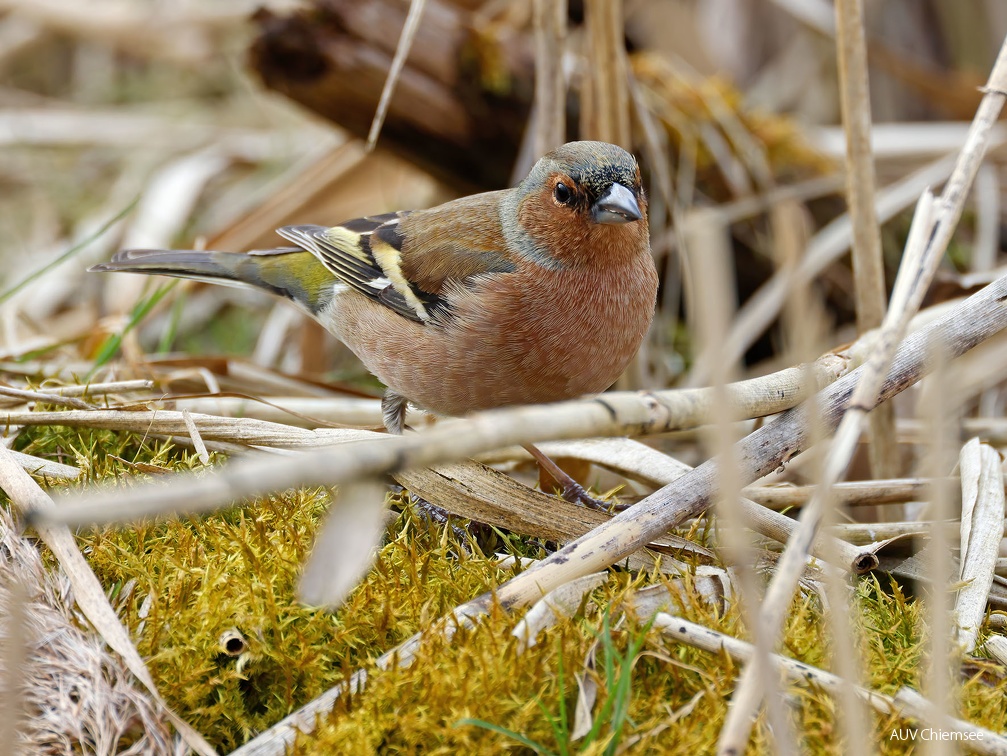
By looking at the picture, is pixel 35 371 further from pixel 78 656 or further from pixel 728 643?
pixel 728 643

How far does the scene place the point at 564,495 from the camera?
302 centimetres

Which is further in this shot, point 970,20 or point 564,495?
point 970,20

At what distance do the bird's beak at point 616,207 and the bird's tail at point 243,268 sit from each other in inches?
54.4

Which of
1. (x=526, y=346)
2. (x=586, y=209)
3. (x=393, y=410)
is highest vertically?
(x=586, y=209)

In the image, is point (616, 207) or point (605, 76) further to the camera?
point (605, 76)

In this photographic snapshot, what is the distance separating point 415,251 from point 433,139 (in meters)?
1.54

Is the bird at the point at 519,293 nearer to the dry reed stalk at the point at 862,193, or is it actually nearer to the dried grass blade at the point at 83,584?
the dry reed stalk at the point at 862,193

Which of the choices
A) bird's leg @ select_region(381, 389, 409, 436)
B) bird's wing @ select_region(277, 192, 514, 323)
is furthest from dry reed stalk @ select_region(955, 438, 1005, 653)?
bird's leg @ select_region(381, 389, 409, 436)

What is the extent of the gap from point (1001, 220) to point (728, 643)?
4503 mm

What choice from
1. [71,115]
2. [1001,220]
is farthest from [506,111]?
[71,115]

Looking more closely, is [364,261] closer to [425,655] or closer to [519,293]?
[519,293]

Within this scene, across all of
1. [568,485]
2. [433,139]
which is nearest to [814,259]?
[433,139]

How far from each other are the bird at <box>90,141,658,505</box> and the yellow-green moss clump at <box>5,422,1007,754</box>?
29.2 inches

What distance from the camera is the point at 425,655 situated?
1942mm
